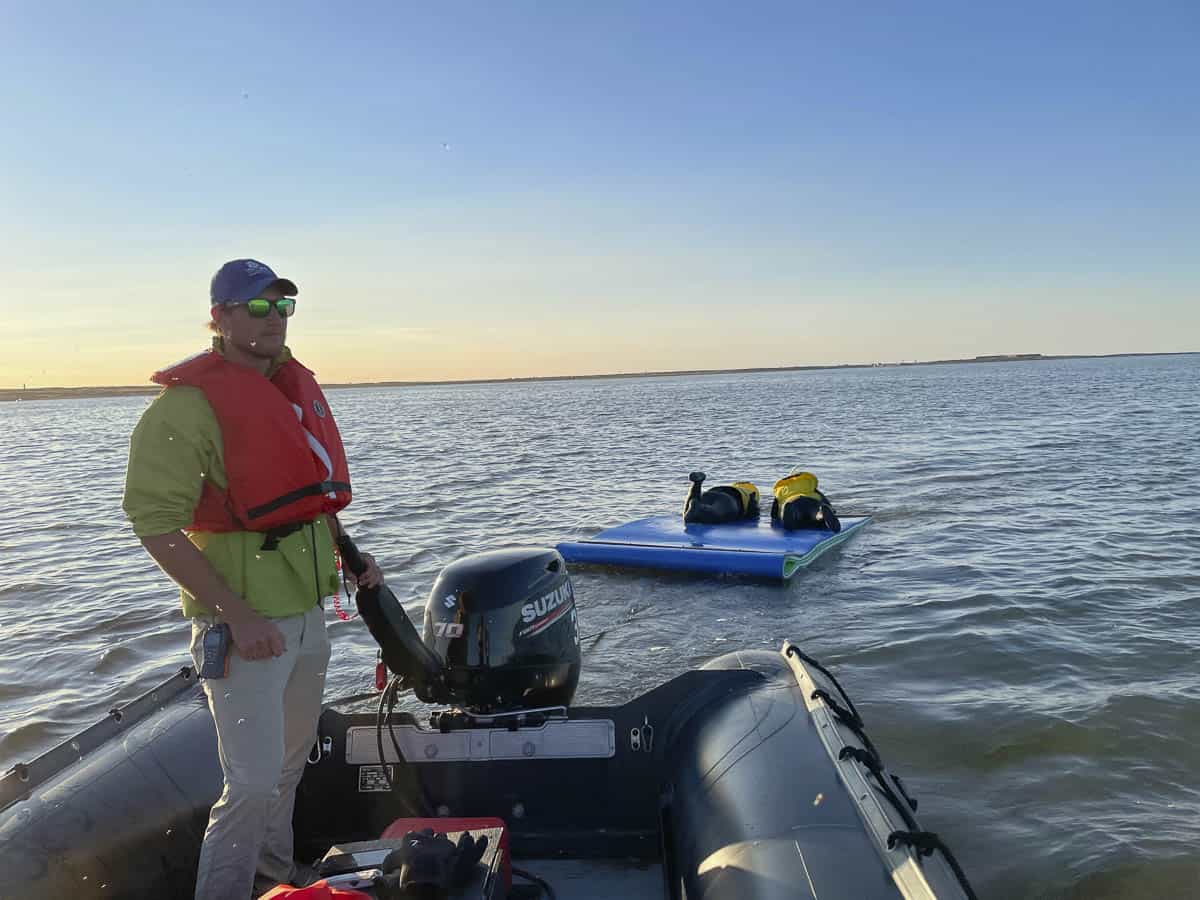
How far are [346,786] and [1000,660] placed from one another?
456 cm

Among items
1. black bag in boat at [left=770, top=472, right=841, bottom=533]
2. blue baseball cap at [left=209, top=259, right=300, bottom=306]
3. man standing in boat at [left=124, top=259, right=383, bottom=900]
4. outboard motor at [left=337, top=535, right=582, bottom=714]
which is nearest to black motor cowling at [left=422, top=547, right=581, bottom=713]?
outboard motor at [left=337, top=535, right=582, bottom=714]

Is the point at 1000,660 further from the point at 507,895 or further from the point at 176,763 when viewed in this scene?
the point at 176,763

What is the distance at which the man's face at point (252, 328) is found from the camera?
2.45 metres

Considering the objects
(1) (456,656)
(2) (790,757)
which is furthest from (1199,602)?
(1) (456,656)

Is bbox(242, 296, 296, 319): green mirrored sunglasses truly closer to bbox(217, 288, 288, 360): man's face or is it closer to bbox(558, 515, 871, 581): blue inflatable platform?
bbox(217, 288, 288, 360): man's face

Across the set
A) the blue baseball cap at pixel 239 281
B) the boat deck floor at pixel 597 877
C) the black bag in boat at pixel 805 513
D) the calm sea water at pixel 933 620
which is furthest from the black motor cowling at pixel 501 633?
the black bag in boat at pixel 805 513

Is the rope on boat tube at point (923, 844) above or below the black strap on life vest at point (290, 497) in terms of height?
below

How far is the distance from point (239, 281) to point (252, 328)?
13 cm

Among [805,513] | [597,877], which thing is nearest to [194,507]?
[597,877]

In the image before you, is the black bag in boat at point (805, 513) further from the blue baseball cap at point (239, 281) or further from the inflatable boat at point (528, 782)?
the blue baseball cap at point (239, 281)

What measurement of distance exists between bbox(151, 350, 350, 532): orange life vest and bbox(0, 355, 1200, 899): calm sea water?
128 inches

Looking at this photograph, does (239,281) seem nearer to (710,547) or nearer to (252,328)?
(252,328)

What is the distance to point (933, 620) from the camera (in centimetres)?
693

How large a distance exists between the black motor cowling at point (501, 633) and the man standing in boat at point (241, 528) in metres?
0.97
